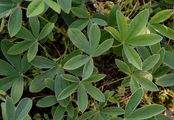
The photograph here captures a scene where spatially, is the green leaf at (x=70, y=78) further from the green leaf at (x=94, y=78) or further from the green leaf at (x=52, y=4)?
the green leaf at (x=52, y=4)

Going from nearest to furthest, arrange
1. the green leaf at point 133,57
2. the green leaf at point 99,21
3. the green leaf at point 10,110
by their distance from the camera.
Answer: the green leaf at point 10,110 → the green leaf at point 133,57 → the green leaf at point 99,21

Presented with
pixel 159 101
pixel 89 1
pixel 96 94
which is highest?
pixel 89 1

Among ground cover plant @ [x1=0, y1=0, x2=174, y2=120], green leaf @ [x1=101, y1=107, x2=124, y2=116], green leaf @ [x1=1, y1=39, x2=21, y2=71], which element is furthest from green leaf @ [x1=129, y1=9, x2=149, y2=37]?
green leaf @ [x1=1, y1=39, x2=21, y2=71]

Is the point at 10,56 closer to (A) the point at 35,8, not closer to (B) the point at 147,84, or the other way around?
(A) the point at 35,8

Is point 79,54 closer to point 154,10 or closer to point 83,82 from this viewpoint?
point 83,82

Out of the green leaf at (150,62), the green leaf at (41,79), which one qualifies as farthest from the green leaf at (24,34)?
the green leaf at (150,62)

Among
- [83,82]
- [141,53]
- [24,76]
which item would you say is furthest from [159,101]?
[24,76]
